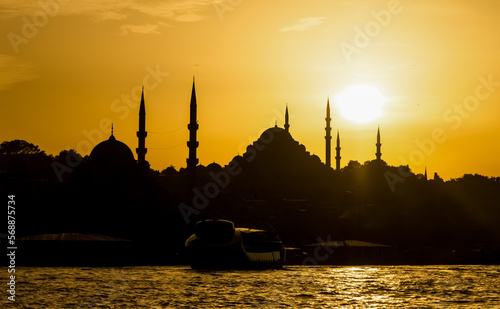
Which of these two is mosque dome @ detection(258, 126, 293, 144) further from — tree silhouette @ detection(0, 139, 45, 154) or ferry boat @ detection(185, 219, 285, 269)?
ferry boat @ detection(185, 219, 285, 269)

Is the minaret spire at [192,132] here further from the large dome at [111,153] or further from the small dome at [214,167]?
the small dome at [214,167]

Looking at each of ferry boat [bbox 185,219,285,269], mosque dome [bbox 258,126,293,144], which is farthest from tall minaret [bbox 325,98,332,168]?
ferry boat [bbox 185,219,285,269]

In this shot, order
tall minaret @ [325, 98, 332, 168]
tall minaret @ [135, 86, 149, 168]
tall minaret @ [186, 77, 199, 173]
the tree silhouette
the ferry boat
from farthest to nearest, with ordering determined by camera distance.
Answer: the tree silhouette, tall minaret @ [325, 98, 332, 168], tall minaret @ [135, 86, 149, 168], tall minaret @ [186, 77, 199, 173], the ferry boat

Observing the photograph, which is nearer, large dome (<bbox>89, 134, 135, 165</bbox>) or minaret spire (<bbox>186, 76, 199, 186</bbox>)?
minaret spire (<bbox>186, 76, 199, 186</bbox>)

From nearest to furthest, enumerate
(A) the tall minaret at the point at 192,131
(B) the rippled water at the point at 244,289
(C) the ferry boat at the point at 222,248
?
(B) the rippled water at the point at 244,289, (C) the ferry boat at the point at 222,248, (A) the tall minaret at the point at 192,131

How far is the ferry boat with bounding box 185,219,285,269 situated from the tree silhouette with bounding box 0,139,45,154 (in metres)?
123

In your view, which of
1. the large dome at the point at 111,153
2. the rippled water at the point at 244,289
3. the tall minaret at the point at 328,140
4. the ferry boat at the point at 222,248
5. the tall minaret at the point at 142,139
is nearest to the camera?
the rippled water at the point at 244,289

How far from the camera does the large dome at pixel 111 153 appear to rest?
112 metres

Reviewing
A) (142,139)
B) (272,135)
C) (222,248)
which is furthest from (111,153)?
(272,135)

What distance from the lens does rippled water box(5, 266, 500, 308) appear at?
44781 millimetres

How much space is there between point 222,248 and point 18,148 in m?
127

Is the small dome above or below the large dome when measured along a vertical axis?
above

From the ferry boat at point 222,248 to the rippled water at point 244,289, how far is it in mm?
3951

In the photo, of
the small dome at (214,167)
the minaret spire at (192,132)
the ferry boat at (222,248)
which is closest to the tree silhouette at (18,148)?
the small dome at (214,167)
